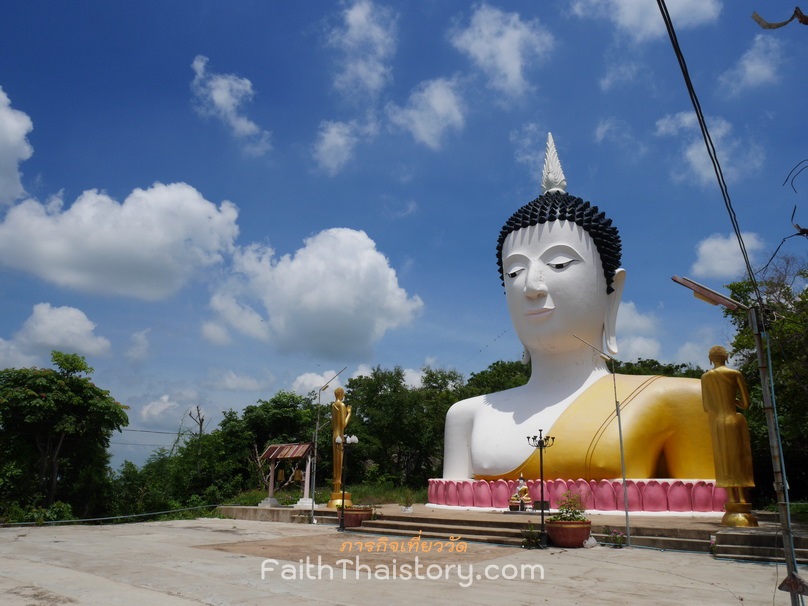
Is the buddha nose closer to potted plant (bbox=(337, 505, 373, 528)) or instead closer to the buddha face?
the buddha face

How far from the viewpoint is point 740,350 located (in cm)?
2014

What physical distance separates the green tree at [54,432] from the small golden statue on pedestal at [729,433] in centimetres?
1820

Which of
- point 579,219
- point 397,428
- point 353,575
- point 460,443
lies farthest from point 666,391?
point 397,428

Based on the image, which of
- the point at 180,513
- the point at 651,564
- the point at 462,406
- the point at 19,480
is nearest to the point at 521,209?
the point at 462,406

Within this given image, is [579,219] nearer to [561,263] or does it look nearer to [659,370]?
[561,263]

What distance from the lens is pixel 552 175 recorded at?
1839 cm

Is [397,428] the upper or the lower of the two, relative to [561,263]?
lower

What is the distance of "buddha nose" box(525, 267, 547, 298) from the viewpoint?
51.2 feet

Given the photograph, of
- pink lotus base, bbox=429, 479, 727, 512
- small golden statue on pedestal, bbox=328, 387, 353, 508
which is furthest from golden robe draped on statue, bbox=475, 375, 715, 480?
small golden statue on pedestal, bbox=328, 387, 353, 508

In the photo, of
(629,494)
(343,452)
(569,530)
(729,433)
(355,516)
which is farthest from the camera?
(343,452)

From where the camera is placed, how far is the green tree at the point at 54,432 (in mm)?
19281

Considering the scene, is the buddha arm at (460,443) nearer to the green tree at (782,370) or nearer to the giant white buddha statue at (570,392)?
the giant white buddha statue at (570,392)

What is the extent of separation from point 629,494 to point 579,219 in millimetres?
6885

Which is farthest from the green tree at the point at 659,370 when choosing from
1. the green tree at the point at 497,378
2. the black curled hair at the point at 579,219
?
the black curled hair at the point at 579,219
